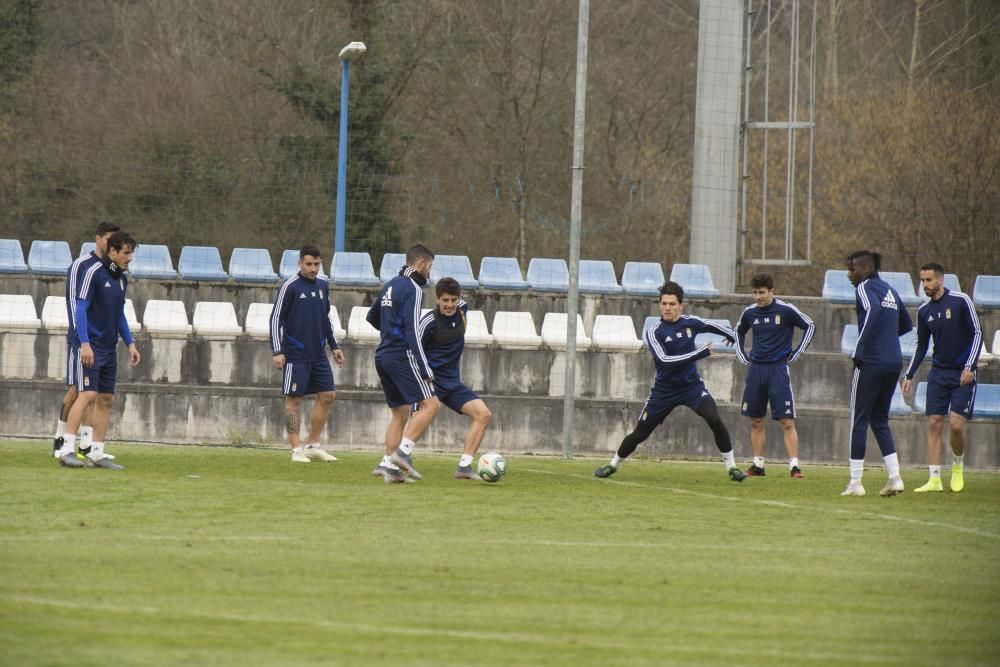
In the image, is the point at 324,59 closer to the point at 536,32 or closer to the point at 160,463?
the point at 536,32

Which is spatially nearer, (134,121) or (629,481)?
(629,481)

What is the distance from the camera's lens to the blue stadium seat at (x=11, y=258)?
24.7 m

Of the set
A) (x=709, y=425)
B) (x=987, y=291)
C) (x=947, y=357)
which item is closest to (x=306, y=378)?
(x=709, y=425)

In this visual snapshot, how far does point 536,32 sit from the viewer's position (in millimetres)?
33719

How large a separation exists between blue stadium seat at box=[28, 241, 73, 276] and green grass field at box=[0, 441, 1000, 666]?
500 inches

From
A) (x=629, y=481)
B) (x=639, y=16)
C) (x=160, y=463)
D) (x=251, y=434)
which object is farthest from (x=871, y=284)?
(x=639, y=16)

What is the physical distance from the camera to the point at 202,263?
2523cm

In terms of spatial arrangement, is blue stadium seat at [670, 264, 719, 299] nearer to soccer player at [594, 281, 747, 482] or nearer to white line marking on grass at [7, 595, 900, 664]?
soccer player at [594, 281, 747, 482]

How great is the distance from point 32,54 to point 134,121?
4484mm

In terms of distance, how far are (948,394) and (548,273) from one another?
12.5 meters

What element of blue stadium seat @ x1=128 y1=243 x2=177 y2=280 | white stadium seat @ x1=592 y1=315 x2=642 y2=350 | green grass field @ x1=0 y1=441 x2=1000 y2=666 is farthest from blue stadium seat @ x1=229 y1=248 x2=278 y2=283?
green grass field @ x1=0 y1=441 x2=1000 y2=666

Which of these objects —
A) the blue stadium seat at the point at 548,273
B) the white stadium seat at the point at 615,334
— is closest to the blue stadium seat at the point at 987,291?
the blue stadium seat at the point at 548,273

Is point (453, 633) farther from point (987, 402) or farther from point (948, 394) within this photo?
point (987, 402)

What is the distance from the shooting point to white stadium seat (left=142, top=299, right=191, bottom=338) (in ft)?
62.0
